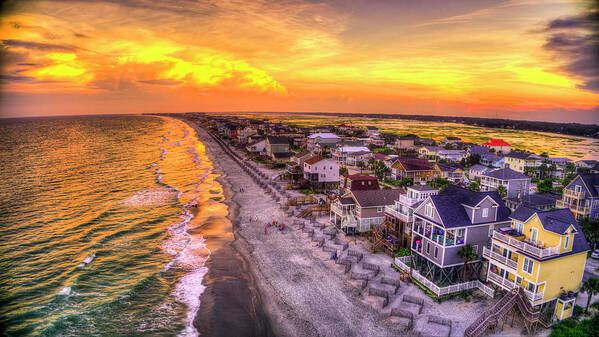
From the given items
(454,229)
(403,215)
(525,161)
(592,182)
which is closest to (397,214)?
(403,215)

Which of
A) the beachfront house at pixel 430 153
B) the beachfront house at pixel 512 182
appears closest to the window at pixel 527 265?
the beachfront house at pixel 512 182

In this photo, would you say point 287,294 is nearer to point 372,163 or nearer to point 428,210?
point 428,210

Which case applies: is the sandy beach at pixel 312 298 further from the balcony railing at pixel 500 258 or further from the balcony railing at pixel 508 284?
the balcony railing at pixel 500 258

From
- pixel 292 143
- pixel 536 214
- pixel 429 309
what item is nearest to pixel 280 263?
pixel 429 309

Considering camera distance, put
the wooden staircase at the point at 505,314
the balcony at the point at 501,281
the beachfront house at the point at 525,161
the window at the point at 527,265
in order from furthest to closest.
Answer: the beachfront house at the point at 525,161
the balcony at the point at 501,281
the window at the point at 527,265
the wooden staircase at the point at 505,314

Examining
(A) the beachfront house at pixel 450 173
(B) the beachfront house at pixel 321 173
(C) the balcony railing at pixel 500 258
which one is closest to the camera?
(C) the balcony railing at pixel 500 258

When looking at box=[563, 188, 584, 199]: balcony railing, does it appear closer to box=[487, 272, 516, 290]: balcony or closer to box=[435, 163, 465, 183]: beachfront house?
box=[487, 272, 516, 290]: balcony

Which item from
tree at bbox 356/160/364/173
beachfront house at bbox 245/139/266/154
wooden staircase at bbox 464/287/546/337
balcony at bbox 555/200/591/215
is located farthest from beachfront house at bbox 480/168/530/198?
beachfront house at bbox 245/139/266/154

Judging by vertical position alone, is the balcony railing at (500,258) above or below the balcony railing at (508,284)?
above
